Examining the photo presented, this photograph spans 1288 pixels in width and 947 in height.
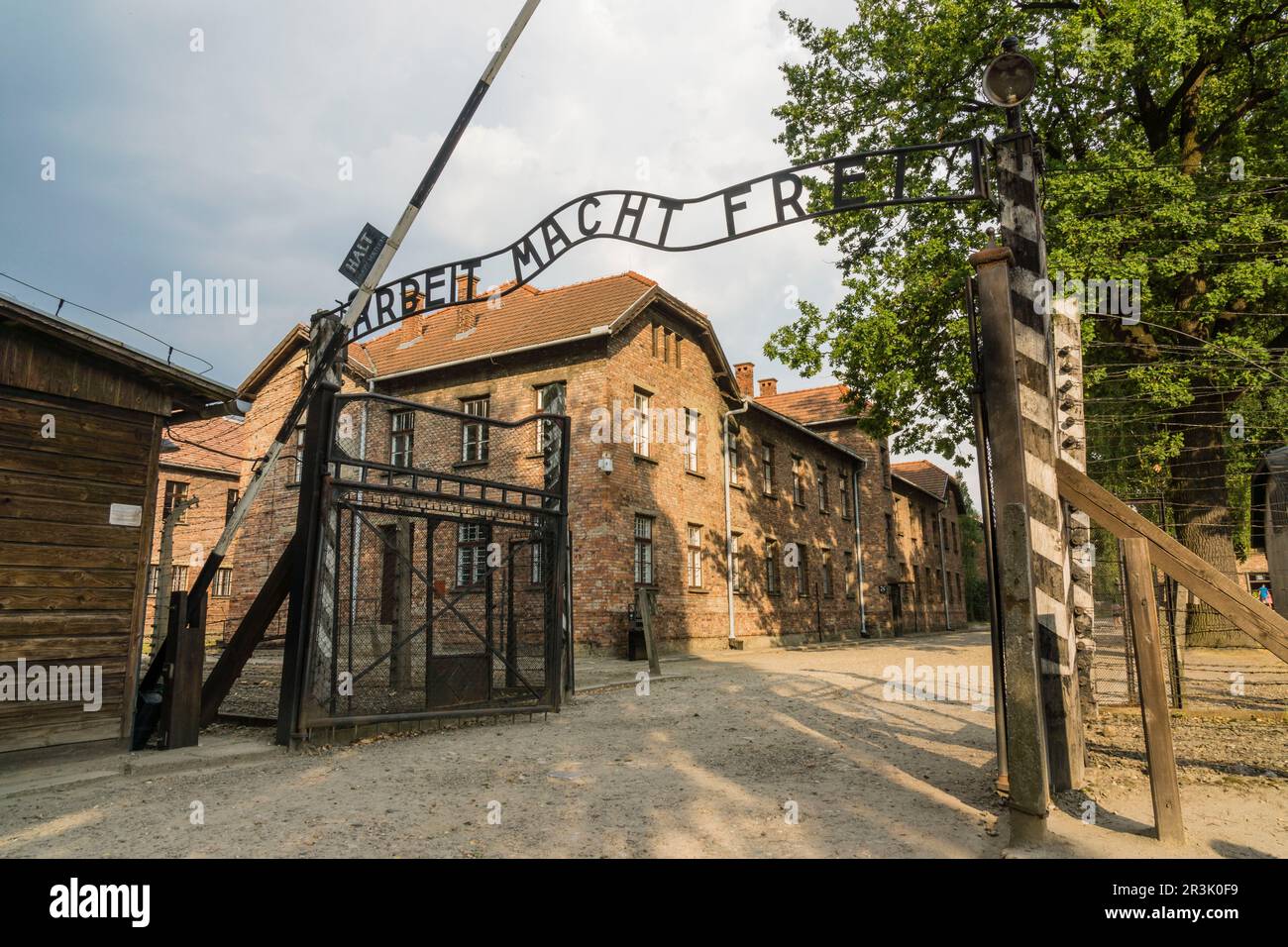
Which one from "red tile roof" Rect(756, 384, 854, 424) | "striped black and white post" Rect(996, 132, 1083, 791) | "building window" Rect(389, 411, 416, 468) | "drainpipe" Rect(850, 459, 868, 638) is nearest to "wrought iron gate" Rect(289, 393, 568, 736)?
"striped black and white post" Rect(996, 132, 1083, 791)

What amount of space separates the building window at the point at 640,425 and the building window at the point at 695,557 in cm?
293

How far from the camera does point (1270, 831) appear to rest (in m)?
4.21

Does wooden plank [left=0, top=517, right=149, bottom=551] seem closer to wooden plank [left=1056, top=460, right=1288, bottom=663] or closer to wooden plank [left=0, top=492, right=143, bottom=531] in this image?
wooden plank [left=0, top=492, right=143, bottom=531]

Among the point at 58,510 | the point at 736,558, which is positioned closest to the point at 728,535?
the point at 736,558

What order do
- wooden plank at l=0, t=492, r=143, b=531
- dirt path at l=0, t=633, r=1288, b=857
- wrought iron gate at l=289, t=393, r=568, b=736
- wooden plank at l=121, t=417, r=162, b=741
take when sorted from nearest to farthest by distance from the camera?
dirt path at l=0, t=633, r=1288, b=857 → wooden plank at l=0, t=492, r=143, b=531 → wrought iron gate at l=289, t=393, r=568, b=736 → wooden plank at l=121, t=417, r=162, b=741

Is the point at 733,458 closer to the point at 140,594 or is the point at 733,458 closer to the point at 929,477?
the point at 140,594

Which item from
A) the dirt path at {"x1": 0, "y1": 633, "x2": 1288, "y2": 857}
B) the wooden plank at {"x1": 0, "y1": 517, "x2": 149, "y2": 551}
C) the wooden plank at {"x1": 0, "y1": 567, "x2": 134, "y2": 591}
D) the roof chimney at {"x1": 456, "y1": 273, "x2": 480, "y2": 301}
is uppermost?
the roof chimney at {"x1": 456, "y1": 273, "x2": 480, "y2": 301}

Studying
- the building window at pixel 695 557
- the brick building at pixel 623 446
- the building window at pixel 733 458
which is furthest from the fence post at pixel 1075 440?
the building window at pixel 733 458

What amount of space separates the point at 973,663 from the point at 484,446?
1244 cm

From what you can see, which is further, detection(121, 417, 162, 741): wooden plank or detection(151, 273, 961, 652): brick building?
detection(151, 273, 961, 652): brick building

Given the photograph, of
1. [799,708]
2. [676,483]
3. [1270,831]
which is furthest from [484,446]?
[1270,831]

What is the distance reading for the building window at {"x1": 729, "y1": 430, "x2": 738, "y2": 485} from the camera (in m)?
24.2

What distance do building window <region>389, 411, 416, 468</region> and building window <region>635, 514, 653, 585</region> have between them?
6.77 meters

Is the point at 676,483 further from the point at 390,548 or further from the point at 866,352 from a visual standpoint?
the point at 390,548
